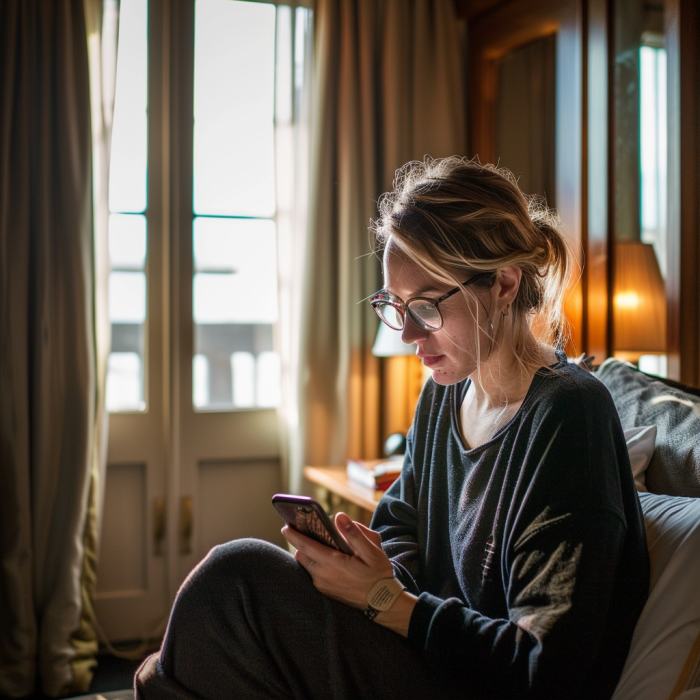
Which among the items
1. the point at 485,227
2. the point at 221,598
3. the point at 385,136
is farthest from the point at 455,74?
the point at 221,598

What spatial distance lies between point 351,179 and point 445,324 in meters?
1.46

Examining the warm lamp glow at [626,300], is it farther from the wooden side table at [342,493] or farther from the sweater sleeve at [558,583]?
the sweater sleeve at [558,583]

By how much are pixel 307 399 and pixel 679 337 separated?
1.23m

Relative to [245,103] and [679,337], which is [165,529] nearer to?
[245,103]

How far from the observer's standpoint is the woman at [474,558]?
0.89 meters

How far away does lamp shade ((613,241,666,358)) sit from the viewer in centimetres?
183

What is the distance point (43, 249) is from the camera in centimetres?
219

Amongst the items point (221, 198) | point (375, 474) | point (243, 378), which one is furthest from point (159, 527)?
point (221, 198)

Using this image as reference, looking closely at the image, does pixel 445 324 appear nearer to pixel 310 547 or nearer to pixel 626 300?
pixel 310 547

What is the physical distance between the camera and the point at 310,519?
3.22ft

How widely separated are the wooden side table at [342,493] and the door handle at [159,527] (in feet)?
1.71

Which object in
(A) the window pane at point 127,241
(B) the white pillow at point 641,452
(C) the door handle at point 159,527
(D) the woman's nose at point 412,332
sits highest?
(A) the window pane at point 127,241

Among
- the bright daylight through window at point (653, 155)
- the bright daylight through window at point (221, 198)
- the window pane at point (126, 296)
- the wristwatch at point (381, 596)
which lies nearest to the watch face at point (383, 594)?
the wristwatch at point (381, 596)

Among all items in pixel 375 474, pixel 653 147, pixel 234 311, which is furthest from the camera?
pixel 234 311
